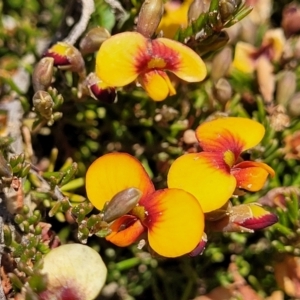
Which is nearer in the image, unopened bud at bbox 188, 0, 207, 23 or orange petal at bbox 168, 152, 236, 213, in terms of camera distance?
orange petal at bbox 168, 152, 236, 213

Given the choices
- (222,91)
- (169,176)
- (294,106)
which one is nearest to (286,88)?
(294,106)

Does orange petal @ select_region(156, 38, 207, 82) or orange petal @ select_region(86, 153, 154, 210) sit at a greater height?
orange petal @ select_region(156, 38, 207, 82)

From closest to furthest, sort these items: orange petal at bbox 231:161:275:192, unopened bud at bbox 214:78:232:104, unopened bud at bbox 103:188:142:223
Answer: unopened bud at bbox 103:188:142:223 → orange petal at bbox 231:161:275:192 → unopened bud at bbox 214:78:232:104

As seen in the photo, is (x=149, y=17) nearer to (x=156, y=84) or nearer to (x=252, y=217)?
(x=156, y=84)

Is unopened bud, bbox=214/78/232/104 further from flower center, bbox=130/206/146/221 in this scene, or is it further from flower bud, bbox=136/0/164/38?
flower center, bbox=130/206/146/221

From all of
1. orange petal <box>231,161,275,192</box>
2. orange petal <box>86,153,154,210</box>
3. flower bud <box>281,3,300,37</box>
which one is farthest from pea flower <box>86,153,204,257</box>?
flower bud <box>281,3,300,37</box>
